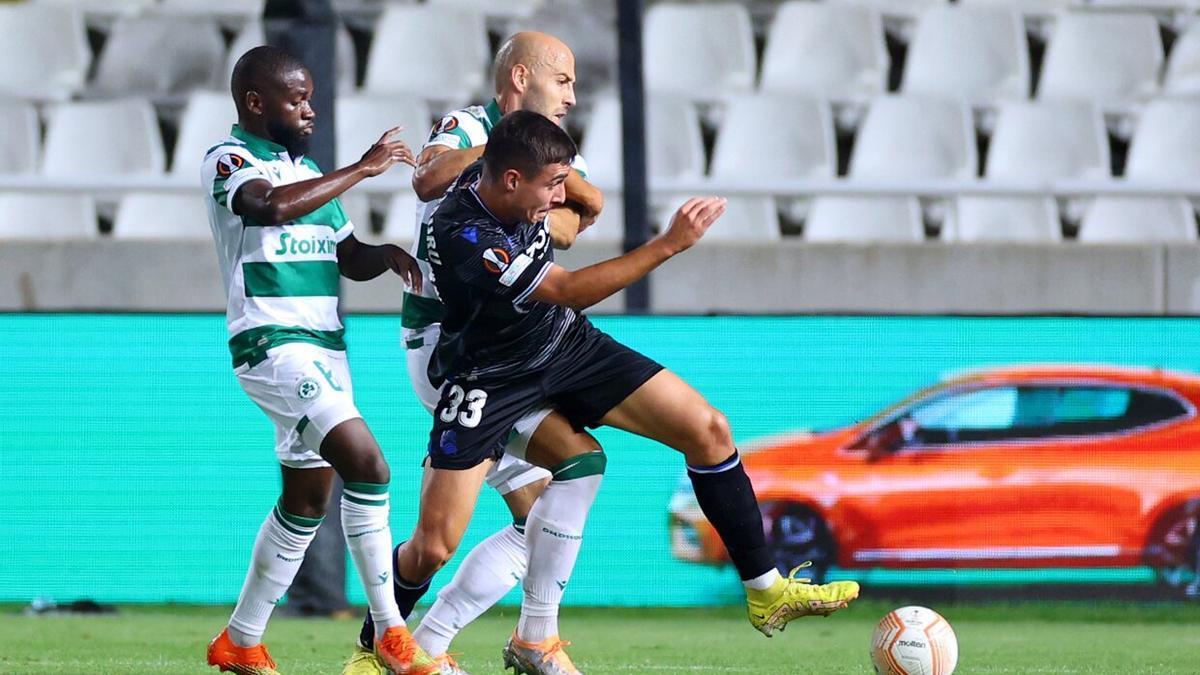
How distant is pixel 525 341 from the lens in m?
5.43

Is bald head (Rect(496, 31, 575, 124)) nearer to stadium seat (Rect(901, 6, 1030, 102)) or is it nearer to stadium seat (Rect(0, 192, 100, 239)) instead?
stadium seat (Rect(0, 192, 100, 239))

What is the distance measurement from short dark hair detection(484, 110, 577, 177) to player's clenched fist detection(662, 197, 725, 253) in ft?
1.22

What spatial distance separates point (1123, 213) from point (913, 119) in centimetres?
152

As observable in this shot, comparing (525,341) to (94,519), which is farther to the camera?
(94,519)

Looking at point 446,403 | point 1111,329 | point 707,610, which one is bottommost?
point 707,610

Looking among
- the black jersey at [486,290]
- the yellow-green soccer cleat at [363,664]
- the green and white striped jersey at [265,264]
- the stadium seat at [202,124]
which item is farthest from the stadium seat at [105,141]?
the black jersey at [486,290]

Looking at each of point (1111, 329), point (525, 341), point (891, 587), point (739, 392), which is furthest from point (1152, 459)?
point (525, 341)

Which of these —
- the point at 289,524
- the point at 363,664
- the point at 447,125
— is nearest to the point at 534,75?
the point at 447,125

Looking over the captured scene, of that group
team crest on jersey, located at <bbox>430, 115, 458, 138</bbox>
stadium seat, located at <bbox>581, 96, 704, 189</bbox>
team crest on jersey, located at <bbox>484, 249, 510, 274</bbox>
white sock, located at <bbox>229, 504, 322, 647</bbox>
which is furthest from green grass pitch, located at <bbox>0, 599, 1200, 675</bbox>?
stadium seat, located at <bbox>581, 96, 704, 189</bbox>

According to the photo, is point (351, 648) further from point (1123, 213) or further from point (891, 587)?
point (1123, 213)

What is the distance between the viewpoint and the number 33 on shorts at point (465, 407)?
536 cm

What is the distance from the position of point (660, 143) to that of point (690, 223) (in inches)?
280

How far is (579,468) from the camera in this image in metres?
5.59

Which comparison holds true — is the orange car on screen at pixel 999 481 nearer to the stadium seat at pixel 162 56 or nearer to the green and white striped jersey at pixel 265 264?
the green and white striped jersey at pixel 265 264
